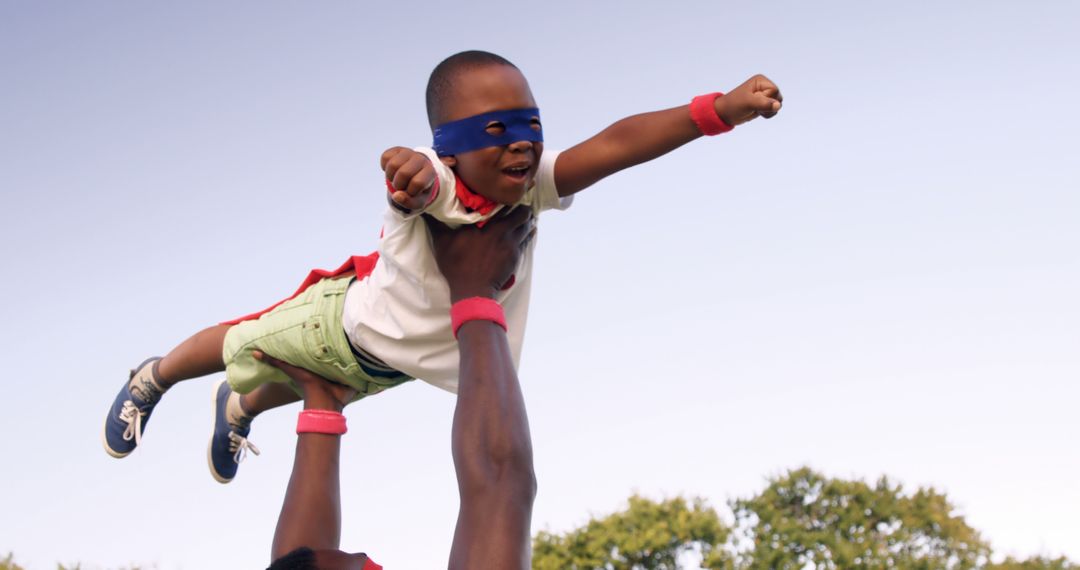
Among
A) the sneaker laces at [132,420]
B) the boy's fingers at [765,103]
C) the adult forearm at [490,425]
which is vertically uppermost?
the boy's fingers at [765,103]

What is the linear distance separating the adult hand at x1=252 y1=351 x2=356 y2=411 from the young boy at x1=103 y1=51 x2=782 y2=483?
0.14 feet

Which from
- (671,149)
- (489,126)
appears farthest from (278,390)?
(671,149)

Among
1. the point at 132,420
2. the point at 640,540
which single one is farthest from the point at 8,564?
the point at 640,540

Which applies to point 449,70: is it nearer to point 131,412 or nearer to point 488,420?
point 488,420

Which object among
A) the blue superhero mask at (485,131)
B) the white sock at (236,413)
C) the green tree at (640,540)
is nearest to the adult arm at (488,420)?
the blue superhero mask at (485,131)

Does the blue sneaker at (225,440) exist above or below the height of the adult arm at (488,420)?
above

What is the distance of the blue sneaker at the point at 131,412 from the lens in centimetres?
516

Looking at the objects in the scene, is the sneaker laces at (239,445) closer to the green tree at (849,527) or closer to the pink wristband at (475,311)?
the pink wristband at (475,311)

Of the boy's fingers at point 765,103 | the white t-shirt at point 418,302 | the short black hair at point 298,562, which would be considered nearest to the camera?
the short black hair at point 298,562

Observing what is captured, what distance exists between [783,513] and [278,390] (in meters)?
12.8

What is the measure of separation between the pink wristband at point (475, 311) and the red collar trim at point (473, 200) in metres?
0.31

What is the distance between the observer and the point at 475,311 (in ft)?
12.0

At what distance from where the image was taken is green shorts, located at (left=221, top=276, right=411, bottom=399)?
415cm

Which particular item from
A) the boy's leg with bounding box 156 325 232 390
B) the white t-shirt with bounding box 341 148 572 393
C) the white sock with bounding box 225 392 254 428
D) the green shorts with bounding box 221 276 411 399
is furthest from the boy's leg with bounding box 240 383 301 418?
the white t-shirt with bounding box 341 148 572 393
